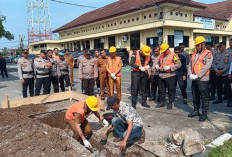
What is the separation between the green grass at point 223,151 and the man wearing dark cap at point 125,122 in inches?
44.3

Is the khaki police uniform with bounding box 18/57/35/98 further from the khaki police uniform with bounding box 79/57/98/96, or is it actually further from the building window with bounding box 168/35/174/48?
the building window with bounding box 168/35/174/48

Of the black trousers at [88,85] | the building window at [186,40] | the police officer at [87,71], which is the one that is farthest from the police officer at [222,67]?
the building window at [186,40]

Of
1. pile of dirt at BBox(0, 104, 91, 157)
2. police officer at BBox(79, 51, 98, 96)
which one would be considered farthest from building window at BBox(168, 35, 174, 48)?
pile of dirt at BBox(0, 104, 91, 157)

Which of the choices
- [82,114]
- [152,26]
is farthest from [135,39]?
[82,114]

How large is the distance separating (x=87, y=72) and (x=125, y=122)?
3.29m

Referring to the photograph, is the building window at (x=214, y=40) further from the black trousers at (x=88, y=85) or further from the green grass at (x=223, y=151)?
the green grass at (x=223, y=151)

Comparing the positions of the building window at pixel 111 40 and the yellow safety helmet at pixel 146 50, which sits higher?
the building window at pixel 111 40

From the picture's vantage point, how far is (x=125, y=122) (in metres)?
3.56

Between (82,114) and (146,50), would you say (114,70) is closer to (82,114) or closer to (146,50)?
(146,50)

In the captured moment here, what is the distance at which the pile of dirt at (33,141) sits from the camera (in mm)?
3156

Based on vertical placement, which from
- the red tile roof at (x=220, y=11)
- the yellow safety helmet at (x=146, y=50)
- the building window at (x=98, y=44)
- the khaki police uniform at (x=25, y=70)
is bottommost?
the khaki police uniform at (x=25, y=70)

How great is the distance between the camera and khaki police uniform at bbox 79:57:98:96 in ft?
21.5

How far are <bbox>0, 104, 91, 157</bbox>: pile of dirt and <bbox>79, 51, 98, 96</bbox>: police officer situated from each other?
7.71 ft

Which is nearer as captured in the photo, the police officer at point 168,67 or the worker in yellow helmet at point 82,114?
the worker in yellow helmet at point 82,114
